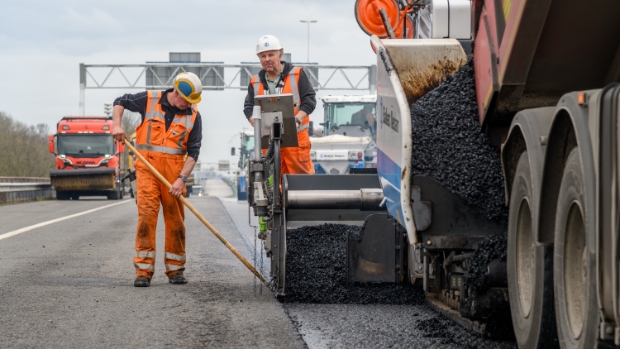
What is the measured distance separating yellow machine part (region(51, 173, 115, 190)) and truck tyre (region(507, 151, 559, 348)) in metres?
A: 29.5

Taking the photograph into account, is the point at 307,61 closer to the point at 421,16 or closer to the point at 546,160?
the point at 421,16

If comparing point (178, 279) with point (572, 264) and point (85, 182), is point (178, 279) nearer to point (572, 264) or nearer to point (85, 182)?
point (572, 264)

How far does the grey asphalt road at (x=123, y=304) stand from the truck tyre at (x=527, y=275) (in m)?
1.20

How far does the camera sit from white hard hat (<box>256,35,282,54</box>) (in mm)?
7754

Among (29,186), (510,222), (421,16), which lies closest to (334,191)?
(421,16)

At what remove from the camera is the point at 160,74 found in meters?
50.2

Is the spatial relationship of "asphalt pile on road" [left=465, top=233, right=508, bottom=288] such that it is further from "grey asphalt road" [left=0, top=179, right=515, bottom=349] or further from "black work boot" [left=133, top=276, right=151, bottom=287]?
"black work boot" [left=133, top=276, right=151, bottom=287]

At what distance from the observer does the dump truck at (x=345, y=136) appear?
23.7m

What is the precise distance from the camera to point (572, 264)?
337 cm

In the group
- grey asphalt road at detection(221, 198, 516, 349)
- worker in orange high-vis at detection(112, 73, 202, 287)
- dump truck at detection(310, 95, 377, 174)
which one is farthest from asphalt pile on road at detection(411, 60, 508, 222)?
dump truck at detection(310, 95, 377, 174)

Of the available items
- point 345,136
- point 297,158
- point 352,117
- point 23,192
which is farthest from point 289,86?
point 23,192

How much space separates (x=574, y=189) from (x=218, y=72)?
4787 centimetres

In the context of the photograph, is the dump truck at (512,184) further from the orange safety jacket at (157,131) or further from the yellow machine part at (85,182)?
the yellow machine part at (85,182)

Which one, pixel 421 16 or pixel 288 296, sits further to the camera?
pixel 421 16
